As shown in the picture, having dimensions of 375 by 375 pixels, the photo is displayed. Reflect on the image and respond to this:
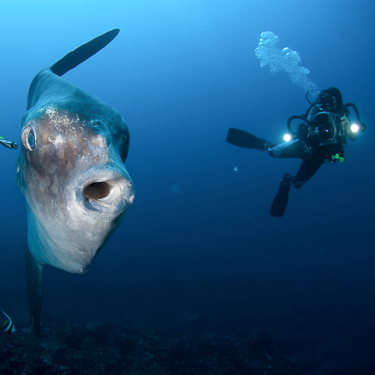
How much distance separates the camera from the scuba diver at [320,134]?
21.1ft

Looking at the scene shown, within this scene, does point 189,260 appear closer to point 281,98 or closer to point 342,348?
point 342,348

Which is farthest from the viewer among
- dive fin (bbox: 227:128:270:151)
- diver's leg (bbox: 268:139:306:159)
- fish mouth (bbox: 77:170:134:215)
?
dive fin (bbox: 227:128:270:151)

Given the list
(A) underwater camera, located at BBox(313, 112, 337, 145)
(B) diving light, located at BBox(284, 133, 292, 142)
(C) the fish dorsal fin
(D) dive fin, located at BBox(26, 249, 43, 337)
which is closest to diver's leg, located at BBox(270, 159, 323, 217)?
(B) diving light, located at BBox(284, 133, 292, 142)

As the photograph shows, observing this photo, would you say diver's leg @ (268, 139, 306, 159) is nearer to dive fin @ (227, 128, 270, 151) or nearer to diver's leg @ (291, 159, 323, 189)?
diver's leg @ (291, 159, 323, 189)

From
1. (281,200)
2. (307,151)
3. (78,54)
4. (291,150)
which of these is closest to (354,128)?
(307,151)

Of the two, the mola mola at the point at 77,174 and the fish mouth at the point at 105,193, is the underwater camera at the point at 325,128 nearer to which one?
the mola mola at the point at 77,174

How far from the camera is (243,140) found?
8.48 metres

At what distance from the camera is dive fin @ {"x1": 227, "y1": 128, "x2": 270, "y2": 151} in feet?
27.7

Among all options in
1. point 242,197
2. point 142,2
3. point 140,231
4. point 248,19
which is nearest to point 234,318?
point 140,231

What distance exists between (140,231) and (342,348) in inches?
1203

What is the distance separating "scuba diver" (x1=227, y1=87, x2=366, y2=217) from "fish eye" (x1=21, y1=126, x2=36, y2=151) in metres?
6.74

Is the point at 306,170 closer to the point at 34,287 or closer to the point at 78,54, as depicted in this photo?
the point at 78,54

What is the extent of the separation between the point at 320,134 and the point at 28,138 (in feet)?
22.6

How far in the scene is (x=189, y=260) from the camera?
82.9 ft
